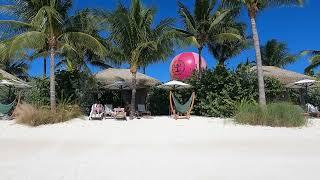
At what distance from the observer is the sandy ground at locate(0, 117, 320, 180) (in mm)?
6746

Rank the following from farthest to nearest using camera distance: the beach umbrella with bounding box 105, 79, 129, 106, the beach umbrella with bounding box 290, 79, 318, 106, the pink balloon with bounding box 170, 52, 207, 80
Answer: the pink balloon with bounding box 170, 52, 207, 80 → the beach umbrella with bounding box 105, 79, 129, 106 → the beach umbrella with bounding box 290, 79, 318, 106

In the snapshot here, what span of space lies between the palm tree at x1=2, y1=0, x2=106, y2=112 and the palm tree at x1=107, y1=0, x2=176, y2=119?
221 centimetres

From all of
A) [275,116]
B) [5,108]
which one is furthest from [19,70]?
[275,116]

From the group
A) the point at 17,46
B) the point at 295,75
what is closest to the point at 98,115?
the point at 17,46

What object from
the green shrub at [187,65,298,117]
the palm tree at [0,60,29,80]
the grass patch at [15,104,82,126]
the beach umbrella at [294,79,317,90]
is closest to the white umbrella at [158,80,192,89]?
the green shrub at [187,65,298,117]

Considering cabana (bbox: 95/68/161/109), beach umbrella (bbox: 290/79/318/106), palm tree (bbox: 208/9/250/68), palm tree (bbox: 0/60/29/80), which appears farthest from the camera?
palm tree (bbox: 0/60/29/80)

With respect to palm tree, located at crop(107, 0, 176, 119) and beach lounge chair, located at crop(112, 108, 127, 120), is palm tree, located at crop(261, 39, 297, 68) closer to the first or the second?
palm tree, located at crop(107, 0, 176, 119)

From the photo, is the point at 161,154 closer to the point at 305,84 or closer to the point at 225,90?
the point at 225,90

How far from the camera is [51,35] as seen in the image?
1812cm

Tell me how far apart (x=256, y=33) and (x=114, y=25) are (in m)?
7.16

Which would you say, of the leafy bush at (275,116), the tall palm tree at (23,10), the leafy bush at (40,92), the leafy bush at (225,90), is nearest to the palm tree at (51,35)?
the tall palm tree at (23,10)

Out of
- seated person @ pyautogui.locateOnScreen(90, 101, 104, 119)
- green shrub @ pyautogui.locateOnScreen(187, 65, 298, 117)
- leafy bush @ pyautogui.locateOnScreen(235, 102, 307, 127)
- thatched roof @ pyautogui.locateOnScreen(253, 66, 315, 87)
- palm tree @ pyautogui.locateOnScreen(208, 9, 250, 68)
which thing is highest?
palm tree @ pyautogui.locateOnScreen(208, 9, 250, 68)

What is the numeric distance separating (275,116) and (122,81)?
11.7 meters

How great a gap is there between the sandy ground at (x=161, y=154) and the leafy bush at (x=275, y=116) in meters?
0.71
